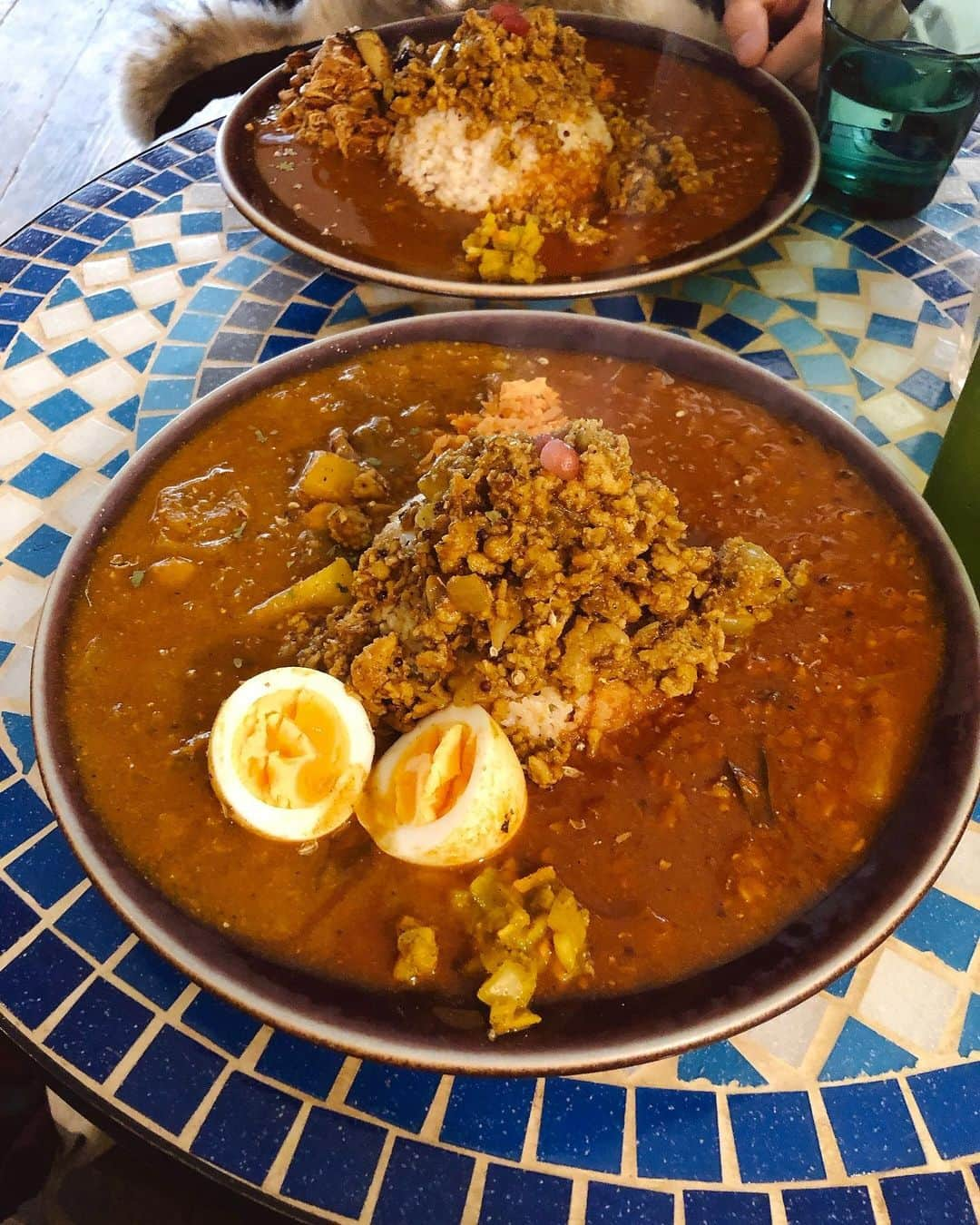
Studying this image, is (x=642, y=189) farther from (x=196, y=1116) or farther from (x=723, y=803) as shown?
(x=196, y=1116)

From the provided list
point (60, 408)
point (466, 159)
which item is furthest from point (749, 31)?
point (60, 408)

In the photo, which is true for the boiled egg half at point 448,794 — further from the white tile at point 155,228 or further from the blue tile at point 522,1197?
the white tile at point 155,228

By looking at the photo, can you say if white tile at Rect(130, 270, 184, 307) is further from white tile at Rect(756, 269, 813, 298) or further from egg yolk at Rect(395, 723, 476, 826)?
egg yolk at Rect(395, 723, 476, 826)

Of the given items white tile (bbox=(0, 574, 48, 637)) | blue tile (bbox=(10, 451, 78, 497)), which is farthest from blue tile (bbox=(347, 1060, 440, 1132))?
blue tile (bbox=(10, 451, 78, 497))

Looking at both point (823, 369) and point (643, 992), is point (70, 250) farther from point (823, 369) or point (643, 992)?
point (643, 992)

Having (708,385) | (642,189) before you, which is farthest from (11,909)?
(642,189)

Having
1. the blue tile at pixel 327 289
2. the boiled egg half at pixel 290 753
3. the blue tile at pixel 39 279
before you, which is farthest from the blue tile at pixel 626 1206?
the blue tile at pixel 39 279
